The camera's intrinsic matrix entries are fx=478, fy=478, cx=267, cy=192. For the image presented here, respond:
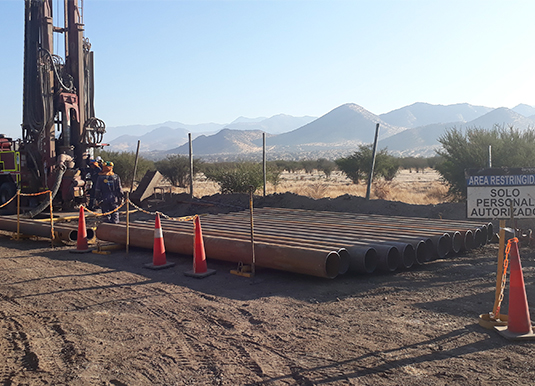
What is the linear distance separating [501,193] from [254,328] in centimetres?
348

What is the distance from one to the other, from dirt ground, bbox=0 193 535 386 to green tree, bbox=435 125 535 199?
9.18 metres

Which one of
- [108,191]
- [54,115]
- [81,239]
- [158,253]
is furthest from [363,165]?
[158,253]

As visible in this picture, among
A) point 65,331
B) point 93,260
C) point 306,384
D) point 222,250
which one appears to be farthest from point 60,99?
point 306,384

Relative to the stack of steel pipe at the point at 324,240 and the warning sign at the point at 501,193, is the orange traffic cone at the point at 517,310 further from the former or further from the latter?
the stack of steel pipe at the point at 324,240

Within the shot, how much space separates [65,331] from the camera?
5.56 m

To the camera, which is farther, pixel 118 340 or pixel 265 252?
pixel 265 252

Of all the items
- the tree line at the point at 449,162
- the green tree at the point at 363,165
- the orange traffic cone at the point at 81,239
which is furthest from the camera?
the green tree at the point at 363,165

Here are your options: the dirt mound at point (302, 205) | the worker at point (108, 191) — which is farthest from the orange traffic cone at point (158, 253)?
the dirt mound at point (302, 205)

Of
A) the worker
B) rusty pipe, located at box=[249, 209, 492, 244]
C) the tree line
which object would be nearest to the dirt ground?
rusty pipe, located at box=[249, 209, 492, 244]

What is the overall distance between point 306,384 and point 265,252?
13.1ft

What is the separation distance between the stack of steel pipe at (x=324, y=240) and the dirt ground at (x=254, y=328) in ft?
0.96

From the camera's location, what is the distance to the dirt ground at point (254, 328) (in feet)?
14.1

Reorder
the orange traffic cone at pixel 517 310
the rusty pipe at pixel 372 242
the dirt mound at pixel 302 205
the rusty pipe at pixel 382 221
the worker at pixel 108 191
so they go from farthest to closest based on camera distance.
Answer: the dirt mound at pixel 302 205 → the worker at pixel 108 191 → the rusty pipe at pixel 382 221 → the rusty pipe at pixel 372 242 → the orange traffic cone at pixel 517 310

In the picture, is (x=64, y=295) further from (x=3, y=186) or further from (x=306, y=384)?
(x=3, y=186)
